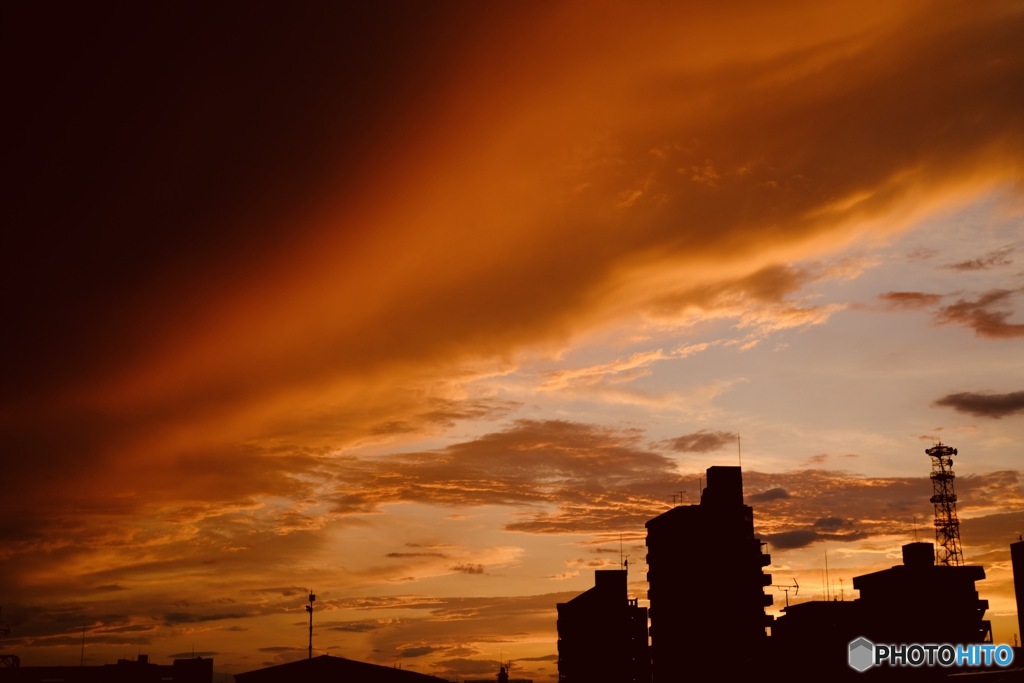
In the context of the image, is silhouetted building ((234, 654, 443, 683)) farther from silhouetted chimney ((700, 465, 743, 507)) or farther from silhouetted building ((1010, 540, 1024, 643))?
silhouetted chimney ((700, 465, 743, 507))

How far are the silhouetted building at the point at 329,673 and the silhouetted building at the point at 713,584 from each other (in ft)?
311

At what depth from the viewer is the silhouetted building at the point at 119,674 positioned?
377ft

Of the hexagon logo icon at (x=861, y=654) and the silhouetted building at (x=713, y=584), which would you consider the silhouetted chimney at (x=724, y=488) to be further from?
the hexagon logo icon at (x=861, y=654)

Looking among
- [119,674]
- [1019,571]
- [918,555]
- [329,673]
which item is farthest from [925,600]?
[119,674]

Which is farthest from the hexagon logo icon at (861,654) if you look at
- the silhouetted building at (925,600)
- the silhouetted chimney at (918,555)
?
the silhouetted chimney at (918,555)

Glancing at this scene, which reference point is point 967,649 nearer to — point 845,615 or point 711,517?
point 845,615

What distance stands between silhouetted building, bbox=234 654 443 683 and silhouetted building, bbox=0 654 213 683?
25915 mm

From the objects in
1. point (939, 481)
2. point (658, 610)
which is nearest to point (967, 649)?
point (939, 481)

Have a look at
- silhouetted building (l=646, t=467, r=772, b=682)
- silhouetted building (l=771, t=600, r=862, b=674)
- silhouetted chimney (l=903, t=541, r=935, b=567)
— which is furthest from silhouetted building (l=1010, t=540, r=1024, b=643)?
silhouetted building (l=646, t=467, r=772, b=682)

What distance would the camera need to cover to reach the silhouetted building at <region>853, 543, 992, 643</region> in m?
133

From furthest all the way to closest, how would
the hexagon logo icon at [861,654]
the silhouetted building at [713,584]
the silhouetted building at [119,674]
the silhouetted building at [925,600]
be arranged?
the silhouetted building at [713,584] → the silhouetted building at [925,600] → the silhouetted building at [119,674] → the hexagon logo icon at [861,654]

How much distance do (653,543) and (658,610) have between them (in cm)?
1292

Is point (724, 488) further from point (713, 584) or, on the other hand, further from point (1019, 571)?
point (1019, 571)

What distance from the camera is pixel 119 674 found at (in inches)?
4717
